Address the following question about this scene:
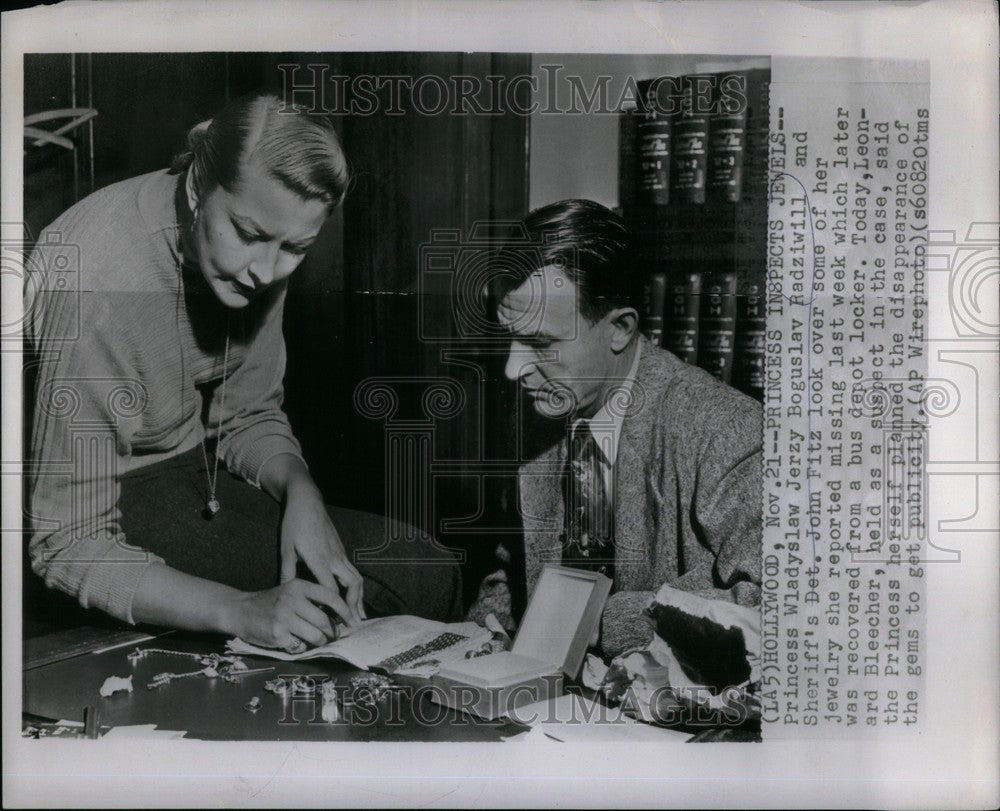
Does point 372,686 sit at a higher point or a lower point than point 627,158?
lower

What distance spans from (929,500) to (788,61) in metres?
0.84

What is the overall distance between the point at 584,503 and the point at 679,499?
17 centimetres

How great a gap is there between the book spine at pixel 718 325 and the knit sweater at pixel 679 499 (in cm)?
3

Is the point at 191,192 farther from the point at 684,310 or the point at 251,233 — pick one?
the point at 684,310

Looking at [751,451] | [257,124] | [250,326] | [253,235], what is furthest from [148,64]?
[751,451]

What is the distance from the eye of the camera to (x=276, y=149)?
5.82 feet

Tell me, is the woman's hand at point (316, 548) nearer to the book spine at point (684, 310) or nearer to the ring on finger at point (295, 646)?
the ring on finger at point (295, 646)

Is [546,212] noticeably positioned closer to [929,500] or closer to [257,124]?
[257,124]

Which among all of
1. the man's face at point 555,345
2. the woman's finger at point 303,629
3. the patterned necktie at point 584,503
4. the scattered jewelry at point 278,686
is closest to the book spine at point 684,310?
the man's face at point 555,345

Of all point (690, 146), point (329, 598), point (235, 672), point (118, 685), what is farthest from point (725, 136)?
point (118, 685)

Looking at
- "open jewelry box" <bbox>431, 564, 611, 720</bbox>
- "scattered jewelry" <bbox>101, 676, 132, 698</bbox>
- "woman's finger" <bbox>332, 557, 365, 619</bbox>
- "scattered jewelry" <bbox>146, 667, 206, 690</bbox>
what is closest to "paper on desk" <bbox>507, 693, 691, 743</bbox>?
"open jewelry box" <bbox>431, 564, 611, 720</bbox>

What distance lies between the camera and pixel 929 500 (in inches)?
70.8

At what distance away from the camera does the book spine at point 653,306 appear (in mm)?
1765

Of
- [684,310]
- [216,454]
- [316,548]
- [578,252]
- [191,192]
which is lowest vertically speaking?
[316,548]
